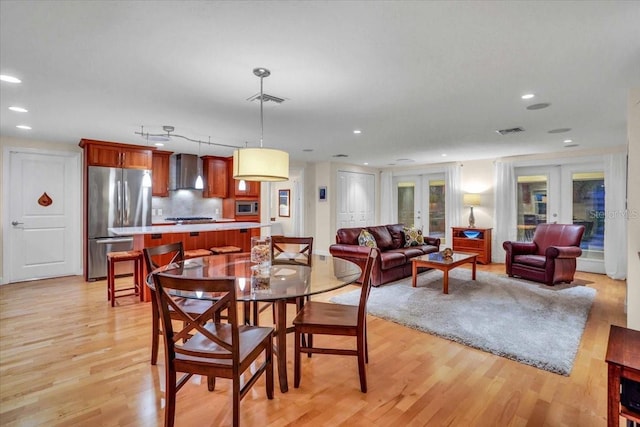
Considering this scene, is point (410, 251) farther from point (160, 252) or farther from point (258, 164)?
point (160, 252)

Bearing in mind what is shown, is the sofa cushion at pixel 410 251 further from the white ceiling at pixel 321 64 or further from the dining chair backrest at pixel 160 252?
the dining chair backrest at pixel 160 252

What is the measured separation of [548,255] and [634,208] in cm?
229

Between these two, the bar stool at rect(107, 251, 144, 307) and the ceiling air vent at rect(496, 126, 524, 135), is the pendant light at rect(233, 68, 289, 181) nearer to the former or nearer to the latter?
the bar stool at rect(107, 251, 144, 307)

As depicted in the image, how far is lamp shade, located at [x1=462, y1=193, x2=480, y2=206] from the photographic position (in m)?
6.89

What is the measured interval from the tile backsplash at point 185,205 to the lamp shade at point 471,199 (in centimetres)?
546

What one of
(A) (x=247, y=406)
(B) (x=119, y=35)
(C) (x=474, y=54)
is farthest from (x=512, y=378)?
(B) (x=119, y=35)

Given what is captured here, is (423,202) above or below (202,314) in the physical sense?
above

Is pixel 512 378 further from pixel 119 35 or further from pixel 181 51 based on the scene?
pixel 119 35

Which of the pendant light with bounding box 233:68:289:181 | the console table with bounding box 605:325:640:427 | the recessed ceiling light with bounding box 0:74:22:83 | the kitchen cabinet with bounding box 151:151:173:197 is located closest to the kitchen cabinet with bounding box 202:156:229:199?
the kitchen cabinet with bounding box 151:151:173:197

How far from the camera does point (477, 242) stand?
676cm

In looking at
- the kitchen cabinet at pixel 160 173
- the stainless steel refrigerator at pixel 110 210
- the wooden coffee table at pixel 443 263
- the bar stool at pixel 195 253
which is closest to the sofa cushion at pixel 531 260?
the wooden coffee table at pixel 443 263

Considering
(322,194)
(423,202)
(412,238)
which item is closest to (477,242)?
(412,238)

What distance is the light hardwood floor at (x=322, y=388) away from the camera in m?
1.94

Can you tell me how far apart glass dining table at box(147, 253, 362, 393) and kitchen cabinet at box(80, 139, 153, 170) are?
3.35 metres
